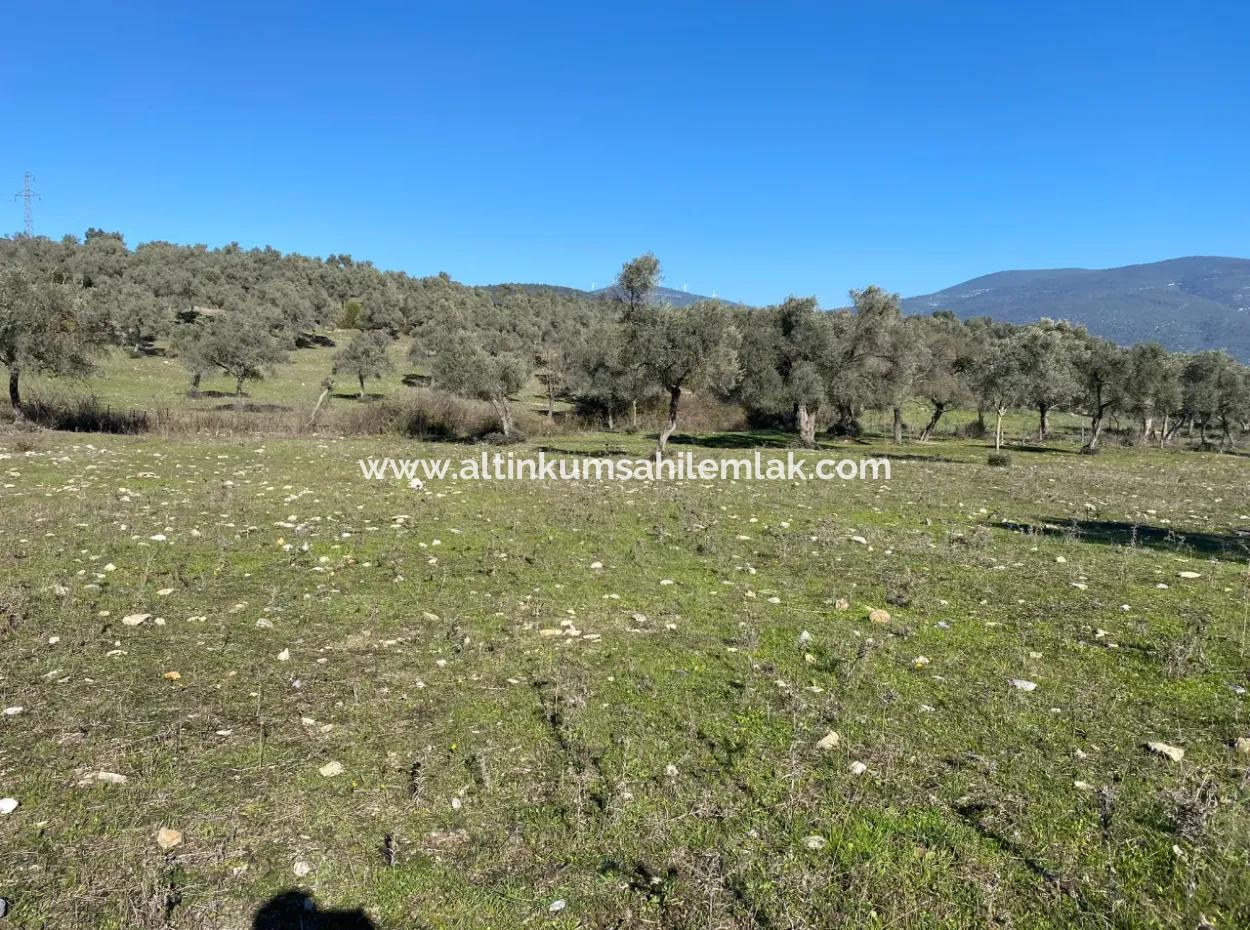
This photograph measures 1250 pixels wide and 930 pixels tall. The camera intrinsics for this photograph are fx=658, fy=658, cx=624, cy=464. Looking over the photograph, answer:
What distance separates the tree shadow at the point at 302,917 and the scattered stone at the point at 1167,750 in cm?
628

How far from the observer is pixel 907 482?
79.0 feet

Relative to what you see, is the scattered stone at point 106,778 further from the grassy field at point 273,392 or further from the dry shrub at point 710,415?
the dry shrub at point 710,415

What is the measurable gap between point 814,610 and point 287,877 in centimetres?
715

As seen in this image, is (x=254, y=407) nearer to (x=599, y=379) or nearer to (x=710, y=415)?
(x=599, y=379)

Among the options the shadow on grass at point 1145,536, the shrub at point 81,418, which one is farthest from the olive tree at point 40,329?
the shadow on grass at point 1145,536

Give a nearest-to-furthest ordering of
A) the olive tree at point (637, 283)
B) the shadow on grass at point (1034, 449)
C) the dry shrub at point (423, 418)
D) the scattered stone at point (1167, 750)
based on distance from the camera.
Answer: the scattered stone at point (1167, 750) < the olive tree at point (637, 283) < the dry shrub at point (423, 418) < the shadow on grass at point (1034, 449)

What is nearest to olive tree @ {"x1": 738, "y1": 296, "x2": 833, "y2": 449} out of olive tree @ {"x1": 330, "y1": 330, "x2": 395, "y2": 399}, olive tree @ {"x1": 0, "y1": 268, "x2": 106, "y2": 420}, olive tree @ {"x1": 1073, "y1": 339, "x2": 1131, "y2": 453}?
olive tree @ {"x1": 1073, "y1": 339, "x2": 1131, "y2": 453}

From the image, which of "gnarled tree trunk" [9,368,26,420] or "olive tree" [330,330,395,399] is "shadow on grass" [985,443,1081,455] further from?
"gnarled tree trunk" [9,368,26,420]

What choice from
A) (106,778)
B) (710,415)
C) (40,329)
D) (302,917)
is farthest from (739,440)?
(302,917)

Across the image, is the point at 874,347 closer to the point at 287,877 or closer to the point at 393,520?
the point at 393,520

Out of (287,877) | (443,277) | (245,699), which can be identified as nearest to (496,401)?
(245,699)

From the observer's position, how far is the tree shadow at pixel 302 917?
3857mm

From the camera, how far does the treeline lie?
2898cm

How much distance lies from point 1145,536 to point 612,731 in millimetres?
15266
